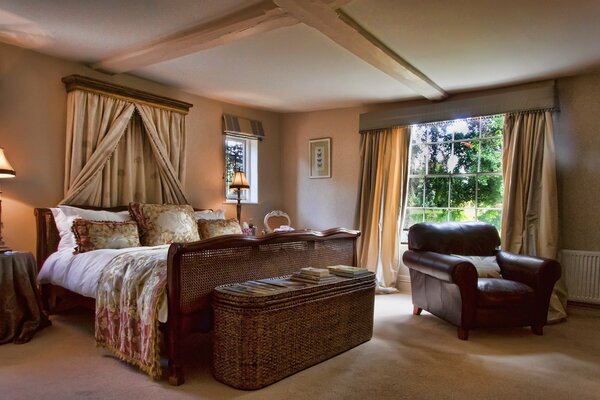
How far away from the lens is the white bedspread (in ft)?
9.39

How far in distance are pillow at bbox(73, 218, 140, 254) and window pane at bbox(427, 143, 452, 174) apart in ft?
11.5

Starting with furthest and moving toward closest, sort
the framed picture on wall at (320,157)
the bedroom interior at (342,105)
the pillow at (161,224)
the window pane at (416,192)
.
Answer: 1. the framed picture on wall at (320,157)
2. the window pane at (416,192)
3. the pillow at (161,224)
4. the bedroom interior at (342,105)

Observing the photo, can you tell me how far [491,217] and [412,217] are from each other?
937 millimetres

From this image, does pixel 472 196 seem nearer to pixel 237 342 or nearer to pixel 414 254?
pixel 414 254

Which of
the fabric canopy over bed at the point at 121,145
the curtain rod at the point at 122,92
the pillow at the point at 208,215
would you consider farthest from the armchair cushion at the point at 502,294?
the curtain rod at the point at 122,92

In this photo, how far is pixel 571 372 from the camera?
100 inches

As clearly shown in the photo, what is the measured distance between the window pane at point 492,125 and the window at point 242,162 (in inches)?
116

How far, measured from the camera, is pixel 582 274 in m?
3.94

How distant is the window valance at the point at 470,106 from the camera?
4070 mm

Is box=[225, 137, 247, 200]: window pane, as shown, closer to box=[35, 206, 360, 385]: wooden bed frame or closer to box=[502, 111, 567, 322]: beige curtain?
box=[35, 206, 360, 385]: wooden bed frame

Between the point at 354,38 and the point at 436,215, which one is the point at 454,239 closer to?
the point at 436,215

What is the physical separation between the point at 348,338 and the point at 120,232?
206cm

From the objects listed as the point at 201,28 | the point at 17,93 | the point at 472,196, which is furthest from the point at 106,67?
the point at 472,196

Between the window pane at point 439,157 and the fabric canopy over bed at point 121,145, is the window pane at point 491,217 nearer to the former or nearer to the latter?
the window pane at point 439,157
